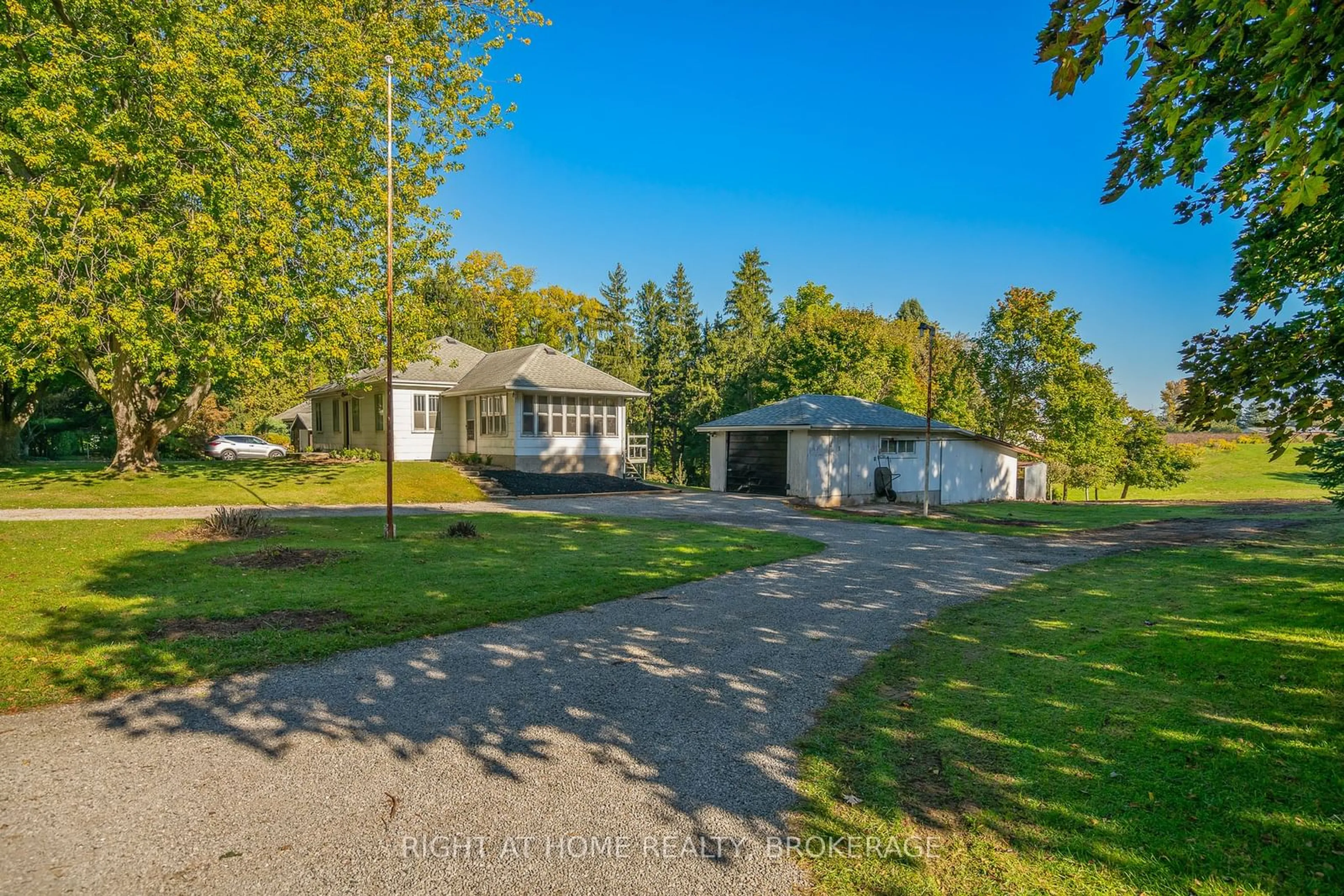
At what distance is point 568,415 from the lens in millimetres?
27844

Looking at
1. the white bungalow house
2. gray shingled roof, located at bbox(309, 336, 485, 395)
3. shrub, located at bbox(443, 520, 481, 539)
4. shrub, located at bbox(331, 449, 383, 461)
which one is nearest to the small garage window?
the white bungalow house

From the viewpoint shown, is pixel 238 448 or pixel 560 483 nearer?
pixel 560 483

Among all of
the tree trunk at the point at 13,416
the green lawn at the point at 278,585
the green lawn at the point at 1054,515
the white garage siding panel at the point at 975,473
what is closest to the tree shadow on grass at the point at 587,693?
the green lawn at the point at 278,585

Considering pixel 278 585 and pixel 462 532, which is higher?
pixel 462 532

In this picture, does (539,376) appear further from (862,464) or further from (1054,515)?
(1054,515)

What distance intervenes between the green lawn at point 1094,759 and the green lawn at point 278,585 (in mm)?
4398

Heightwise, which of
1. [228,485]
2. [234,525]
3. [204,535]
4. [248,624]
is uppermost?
[228,485]

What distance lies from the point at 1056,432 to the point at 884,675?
118 ft

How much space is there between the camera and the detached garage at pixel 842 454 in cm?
2416

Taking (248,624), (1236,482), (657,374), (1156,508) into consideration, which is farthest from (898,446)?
(1236,482)

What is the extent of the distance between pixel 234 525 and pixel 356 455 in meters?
16.2

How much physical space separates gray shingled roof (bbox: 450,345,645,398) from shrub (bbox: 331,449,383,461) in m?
4.27

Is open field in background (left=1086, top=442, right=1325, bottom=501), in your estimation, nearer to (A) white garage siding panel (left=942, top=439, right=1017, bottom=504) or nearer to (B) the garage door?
(A) white garage siding panel (left=942, top=439, right=1017, bottom=504)

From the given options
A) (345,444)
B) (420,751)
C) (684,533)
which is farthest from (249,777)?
(345,444)
